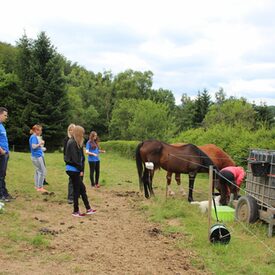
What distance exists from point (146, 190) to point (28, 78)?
2696cm

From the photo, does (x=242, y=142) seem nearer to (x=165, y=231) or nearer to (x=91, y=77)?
(x=165, y=231)

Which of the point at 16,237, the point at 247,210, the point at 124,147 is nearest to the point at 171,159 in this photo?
the point at 247,210

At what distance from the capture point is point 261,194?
657 centimetres

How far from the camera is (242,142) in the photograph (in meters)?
13.1

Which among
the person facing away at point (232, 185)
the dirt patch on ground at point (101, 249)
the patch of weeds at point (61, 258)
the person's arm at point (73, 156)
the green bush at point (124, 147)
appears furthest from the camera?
the green bush at point (124, 147)

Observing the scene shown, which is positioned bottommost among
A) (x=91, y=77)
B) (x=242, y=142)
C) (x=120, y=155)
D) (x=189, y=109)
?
(x=120, y=155)

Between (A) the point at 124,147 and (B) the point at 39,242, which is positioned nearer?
(B) the point at 39,242

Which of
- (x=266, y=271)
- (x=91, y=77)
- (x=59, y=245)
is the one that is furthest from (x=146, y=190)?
(x=91, y=77)

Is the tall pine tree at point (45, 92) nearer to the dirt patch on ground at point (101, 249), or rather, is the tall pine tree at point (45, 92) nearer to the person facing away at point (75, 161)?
the person facing away at point (75, 161)

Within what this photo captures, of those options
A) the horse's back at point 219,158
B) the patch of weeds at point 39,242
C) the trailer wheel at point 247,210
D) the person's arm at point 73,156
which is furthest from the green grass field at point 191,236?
the horse's back at point 219,158

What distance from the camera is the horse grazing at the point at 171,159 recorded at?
9531mm

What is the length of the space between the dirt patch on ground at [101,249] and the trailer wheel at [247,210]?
1.52 metres

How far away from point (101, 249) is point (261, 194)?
3236 millimetres

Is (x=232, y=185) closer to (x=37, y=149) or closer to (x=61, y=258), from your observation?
(x=37, y=149)
